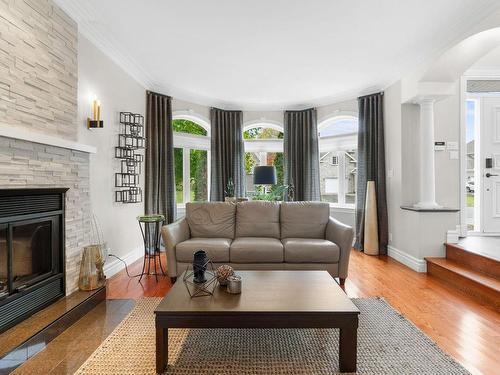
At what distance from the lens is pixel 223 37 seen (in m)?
3.43

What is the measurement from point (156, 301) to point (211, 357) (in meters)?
1.15

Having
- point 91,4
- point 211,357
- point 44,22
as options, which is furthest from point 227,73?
point 211,357

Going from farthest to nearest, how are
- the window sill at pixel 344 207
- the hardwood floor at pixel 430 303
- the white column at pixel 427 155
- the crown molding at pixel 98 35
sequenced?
the window sill at pixel 344 207, the white column at pixel 427 155, the crown molding at pixel 98 35, the hardwood floor at pixel 430 303

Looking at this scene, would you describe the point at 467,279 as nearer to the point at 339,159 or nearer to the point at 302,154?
the point at 339,159

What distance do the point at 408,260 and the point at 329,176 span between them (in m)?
2.47

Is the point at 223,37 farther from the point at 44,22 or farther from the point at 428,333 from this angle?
the point at 428,333

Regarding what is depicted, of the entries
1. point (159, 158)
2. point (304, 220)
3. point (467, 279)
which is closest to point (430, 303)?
point (467, 279)

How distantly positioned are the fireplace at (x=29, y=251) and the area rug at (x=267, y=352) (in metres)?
0.65

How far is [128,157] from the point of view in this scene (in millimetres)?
4078

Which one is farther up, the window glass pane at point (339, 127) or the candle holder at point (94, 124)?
the window glass pane at point (339, 127)

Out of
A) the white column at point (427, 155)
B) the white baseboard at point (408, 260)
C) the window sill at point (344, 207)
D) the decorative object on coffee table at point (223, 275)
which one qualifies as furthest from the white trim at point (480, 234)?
the decorative object on coffee table at point (223, 275)

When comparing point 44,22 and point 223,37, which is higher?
point 223,37

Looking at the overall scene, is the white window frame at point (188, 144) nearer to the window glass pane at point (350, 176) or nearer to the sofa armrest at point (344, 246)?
the window glass pane at point (350, 176)

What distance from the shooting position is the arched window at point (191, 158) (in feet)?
19.5
